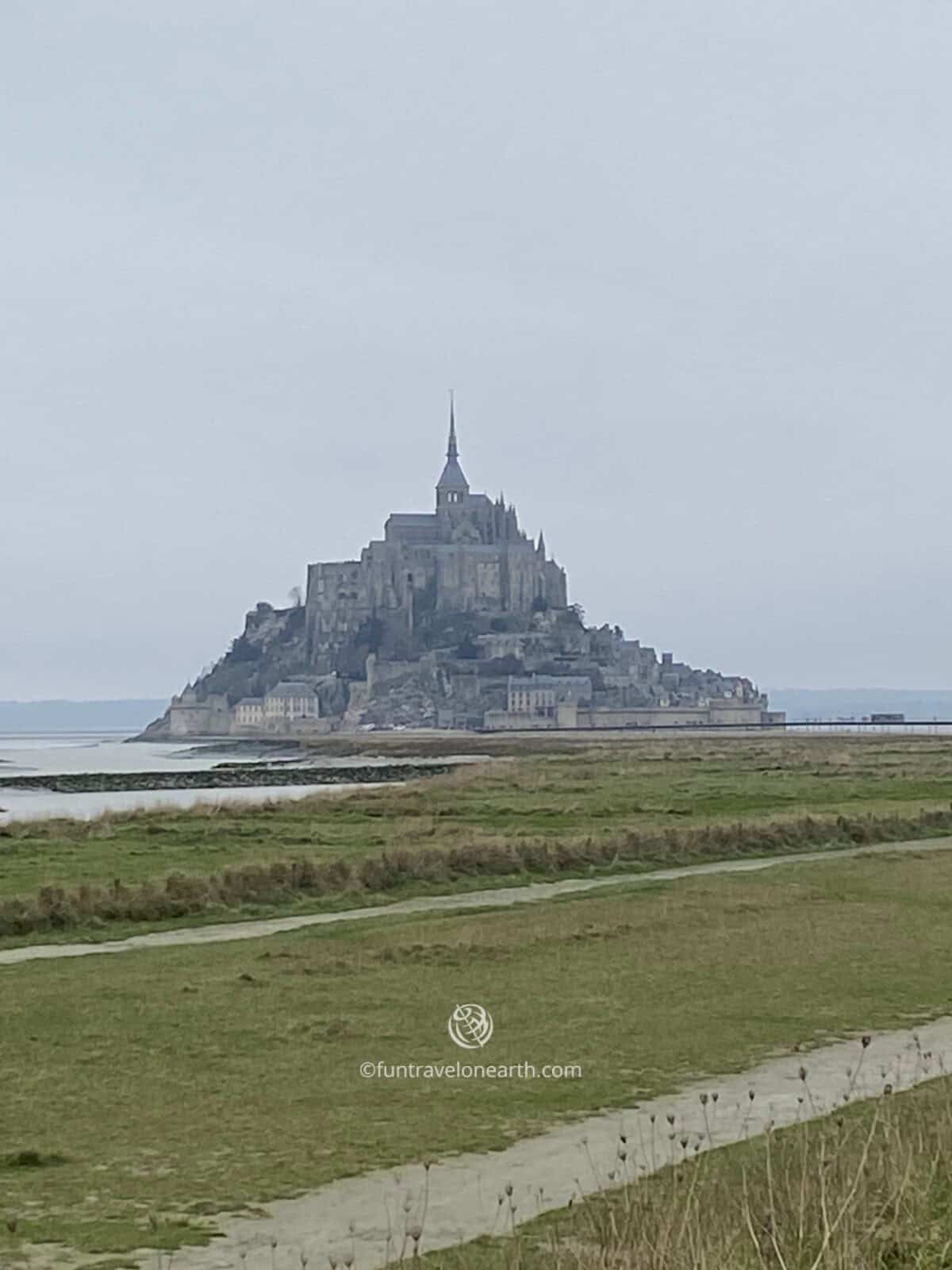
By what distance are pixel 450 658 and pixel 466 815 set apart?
13759 cm

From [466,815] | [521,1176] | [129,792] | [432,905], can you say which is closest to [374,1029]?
[521,1176]

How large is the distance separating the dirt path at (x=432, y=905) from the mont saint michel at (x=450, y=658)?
132 metres

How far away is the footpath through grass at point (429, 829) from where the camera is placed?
21.5m

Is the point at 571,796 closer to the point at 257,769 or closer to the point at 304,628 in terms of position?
the point at 257,769

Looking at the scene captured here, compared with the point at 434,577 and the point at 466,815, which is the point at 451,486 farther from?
the point at 466,815

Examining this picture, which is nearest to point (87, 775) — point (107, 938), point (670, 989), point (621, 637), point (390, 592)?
point (107, 938)

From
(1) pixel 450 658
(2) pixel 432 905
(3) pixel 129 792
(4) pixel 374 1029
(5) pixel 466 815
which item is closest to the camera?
(4) pixel 374 1029

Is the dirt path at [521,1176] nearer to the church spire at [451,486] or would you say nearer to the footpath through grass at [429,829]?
the footpath through grass at [429,829]

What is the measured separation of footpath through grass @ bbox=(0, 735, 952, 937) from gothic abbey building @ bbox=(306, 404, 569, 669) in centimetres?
11943

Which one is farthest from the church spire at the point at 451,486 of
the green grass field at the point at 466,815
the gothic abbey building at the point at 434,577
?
the green grass field at the point at 466,815

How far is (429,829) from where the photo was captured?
31.0m

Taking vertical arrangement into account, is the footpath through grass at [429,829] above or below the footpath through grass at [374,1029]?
above

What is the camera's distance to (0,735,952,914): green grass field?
25500mm

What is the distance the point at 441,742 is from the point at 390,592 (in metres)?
51.9
